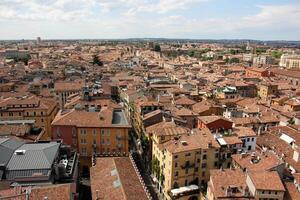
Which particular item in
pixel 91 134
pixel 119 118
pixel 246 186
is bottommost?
pixel 246 186

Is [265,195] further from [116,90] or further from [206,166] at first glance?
[116,90]

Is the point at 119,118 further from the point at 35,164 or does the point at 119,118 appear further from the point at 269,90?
the point at 269,90

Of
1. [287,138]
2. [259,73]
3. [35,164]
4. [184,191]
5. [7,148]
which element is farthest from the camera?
[259,73]

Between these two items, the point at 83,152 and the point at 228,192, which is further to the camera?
the point at 83,152

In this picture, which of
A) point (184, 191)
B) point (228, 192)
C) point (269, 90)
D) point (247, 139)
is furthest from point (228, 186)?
point (269, 90)

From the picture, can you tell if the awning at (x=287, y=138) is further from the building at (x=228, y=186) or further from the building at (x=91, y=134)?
the building at (x=91, y=134)

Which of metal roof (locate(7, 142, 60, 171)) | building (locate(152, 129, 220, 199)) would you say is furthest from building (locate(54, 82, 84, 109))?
metal roof (locate(7, 142, 60, 171))

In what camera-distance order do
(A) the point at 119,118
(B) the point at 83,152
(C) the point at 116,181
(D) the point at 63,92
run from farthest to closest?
(D) the point at 63,92, (A) the point at 119,118, (B) the point at 83,152, (C) the point at 116,181

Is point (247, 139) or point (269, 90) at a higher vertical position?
point (247, 139)
